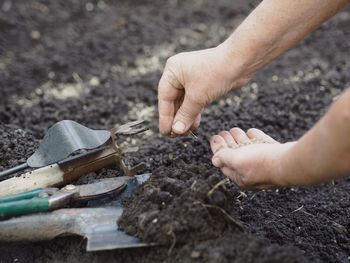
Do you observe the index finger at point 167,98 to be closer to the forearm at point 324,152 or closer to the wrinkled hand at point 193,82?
the wrinkled hand at point 193,82

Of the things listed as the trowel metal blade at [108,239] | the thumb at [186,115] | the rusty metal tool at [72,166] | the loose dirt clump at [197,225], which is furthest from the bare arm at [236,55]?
the trowel metal blade at [108,239]

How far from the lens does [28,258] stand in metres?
2.23

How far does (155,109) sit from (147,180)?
145cm

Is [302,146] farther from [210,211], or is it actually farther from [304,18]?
[304,18]

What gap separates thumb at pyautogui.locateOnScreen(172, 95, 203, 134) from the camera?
2408 millimetres

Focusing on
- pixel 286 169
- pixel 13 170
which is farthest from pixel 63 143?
pixel 286 169

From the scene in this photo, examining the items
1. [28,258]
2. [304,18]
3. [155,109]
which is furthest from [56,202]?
[155,109]

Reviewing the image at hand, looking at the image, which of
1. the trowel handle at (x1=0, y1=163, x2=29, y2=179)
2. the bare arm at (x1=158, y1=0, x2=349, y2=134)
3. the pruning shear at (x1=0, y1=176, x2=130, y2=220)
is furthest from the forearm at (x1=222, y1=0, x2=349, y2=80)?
the trowel handle at (x1=0, y1=163, x2=29, y2=179)

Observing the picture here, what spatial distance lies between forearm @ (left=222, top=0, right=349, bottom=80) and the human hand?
41 centimetres

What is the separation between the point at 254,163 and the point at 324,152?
11.7 inches

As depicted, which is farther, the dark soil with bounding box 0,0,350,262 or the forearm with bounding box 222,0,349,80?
the forearm with bounding box 222,0,349,80

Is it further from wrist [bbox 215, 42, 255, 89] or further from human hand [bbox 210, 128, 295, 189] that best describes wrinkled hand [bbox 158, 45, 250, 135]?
human hand [bbox 210, 128, 295, 189]

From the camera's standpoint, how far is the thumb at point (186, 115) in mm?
2408

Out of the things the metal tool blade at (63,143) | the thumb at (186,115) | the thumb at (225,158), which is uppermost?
the metal tool blade at (63,143)
